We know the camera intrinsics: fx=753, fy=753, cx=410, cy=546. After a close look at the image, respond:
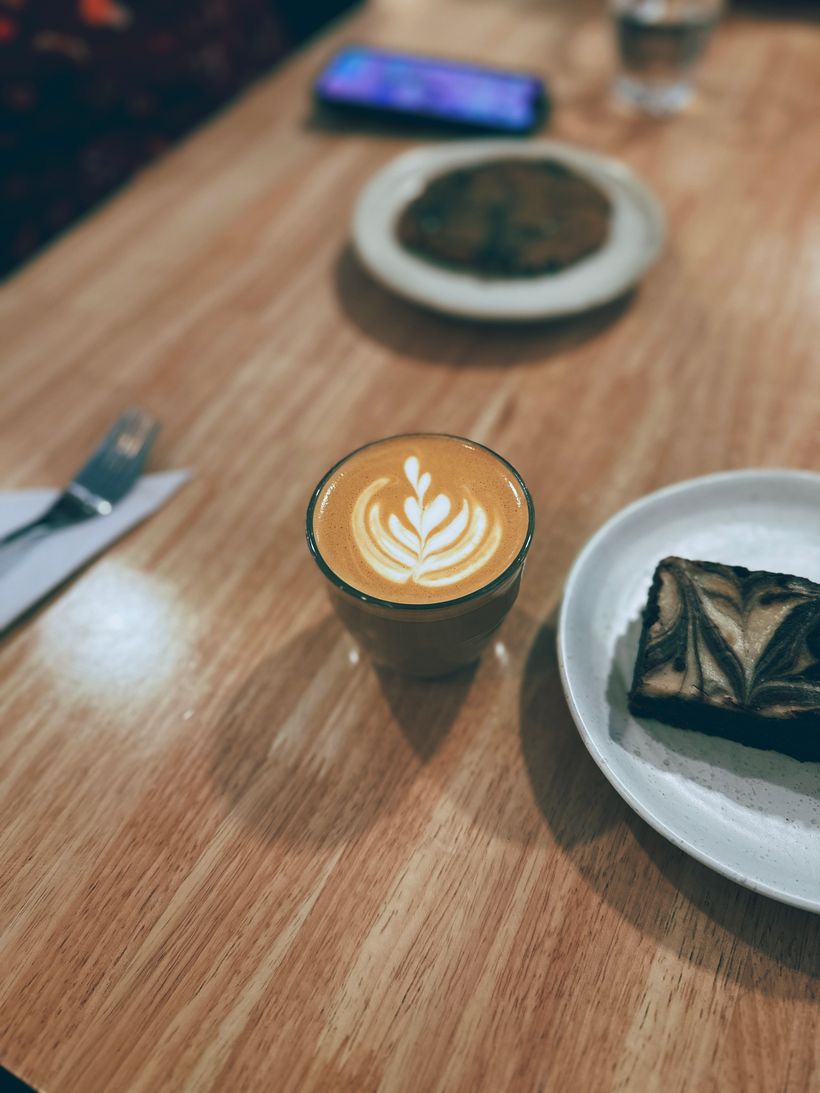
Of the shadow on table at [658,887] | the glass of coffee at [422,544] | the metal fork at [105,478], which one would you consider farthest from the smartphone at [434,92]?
the shadow on table at [658,887]

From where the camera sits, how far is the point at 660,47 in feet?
4.47

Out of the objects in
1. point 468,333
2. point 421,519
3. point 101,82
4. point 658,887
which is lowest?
point 658,887

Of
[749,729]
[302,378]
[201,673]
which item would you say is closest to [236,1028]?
[201,673]

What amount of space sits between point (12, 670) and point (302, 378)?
49 cm

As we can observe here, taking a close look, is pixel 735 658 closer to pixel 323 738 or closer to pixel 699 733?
pixel 699 733

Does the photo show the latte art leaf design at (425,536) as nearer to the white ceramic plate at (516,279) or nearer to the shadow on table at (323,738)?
the shadow on table at (323,738)

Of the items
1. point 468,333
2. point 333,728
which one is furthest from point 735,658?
point 468,333

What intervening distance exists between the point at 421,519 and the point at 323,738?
8.6 inches

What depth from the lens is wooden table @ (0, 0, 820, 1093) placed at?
53 cm

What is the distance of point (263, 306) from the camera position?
1.09m

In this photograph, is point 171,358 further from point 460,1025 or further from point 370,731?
point 460,1025

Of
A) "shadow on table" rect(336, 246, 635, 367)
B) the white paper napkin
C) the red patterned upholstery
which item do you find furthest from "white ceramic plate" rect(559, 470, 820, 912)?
the red patterned upholstery

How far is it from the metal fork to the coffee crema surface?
1.12 ft

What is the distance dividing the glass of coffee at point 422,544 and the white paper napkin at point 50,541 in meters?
0.31
